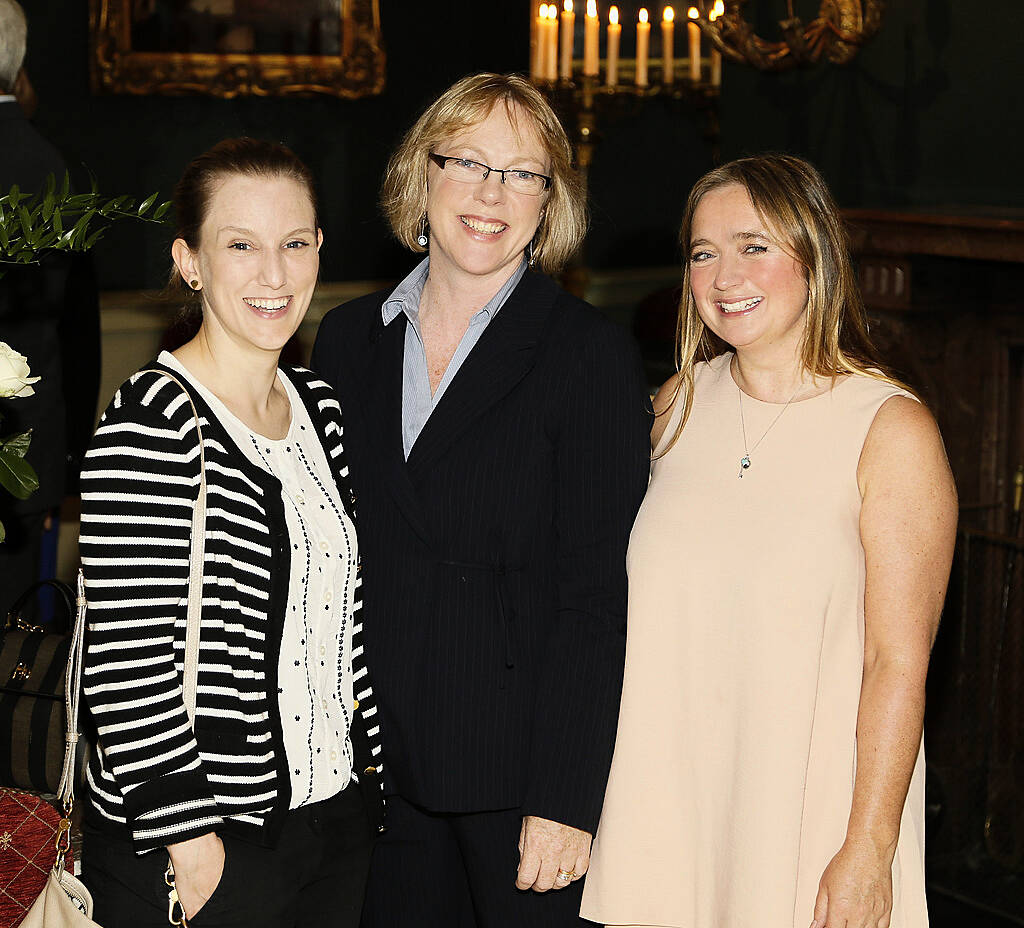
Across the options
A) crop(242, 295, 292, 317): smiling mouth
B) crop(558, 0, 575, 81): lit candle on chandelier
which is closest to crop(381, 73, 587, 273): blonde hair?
crop(242, 295, 292, 317): smiling mouth

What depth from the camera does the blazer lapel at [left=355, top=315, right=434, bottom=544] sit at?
1998 millimetres

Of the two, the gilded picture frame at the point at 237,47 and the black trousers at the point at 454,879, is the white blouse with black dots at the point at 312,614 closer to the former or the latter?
the black trousers at the point at 454,879

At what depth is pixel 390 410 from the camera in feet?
6.88

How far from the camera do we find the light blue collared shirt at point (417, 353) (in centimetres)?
209

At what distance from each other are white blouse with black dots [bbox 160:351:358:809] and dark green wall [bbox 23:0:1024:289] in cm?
108

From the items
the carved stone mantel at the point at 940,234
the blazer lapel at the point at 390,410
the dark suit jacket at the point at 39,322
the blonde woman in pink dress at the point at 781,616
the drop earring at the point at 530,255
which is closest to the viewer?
the blonde woman in pink dress at the point at 781,616

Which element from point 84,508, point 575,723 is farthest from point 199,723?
point 575,723

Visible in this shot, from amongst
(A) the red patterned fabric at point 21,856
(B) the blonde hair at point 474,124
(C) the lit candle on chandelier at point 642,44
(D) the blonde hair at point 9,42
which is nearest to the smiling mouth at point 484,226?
(B) the blonde hair at point 474,124

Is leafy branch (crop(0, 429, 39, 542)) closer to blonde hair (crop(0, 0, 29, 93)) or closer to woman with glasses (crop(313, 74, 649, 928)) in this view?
woman with glasses (crop(313, 74, 649, 928))

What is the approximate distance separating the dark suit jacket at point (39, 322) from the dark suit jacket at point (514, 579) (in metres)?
1.37

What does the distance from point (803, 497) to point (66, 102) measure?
436 cm

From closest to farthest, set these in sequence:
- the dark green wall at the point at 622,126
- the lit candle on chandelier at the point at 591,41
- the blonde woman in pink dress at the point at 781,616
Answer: the blonde woman in pink dress at the point at 781,616
the dark green wall at the point at 622,126
the lit candle on chandelier at the point at 591,41

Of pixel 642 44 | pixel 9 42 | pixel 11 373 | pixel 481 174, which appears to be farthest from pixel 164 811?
pixel 642 44

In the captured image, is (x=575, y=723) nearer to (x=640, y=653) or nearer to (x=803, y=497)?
(x=640, y=653)
